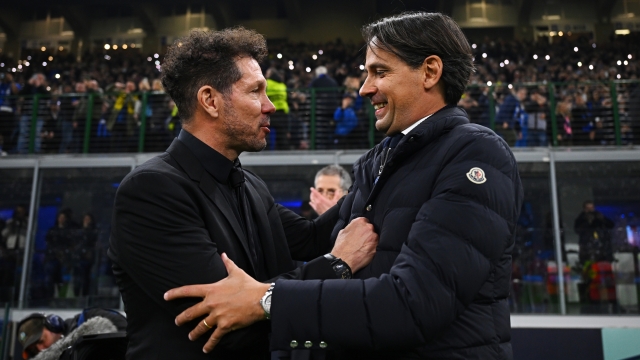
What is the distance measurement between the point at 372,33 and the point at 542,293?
20.6 feet

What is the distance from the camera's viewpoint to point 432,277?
154cm

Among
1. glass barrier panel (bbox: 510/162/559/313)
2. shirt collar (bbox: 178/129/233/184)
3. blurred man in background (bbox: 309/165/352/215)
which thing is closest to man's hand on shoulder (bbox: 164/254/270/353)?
shirt collar (bbox: 178/129/233/184)

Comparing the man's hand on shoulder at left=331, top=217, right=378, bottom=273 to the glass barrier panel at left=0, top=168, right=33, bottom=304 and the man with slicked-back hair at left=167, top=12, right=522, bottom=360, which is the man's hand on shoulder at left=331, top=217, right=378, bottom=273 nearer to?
the man with slicked-back hair at left=167, top=12, right=522, bottom=360

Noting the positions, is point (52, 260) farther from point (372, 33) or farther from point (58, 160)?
point (372, 33)

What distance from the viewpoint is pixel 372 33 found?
6.82 feet

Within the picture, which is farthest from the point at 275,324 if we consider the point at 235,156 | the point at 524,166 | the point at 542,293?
the point at 524,166

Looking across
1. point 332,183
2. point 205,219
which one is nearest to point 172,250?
point 205,219

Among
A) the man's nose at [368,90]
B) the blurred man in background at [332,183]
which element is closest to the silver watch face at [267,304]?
the man's nose at [368,90]

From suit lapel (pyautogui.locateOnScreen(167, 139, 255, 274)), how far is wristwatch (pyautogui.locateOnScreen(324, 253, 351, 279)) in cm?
32

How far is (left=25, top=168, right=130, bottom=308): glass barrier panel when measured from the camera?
820 cm

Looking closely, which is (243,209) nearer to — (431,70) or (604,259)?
(431,70)

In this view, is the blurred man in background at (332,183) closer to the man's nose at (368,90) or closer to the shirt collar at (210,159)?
the shirt collar at (210,159)

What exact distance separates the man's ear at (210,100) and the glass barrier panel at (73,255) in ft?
19.9

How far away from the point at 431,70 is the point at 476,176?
48 cm
